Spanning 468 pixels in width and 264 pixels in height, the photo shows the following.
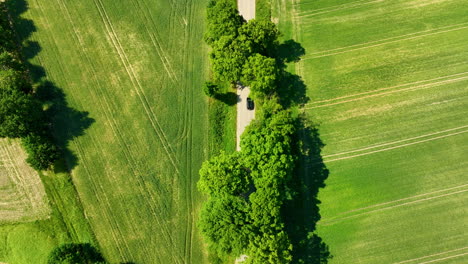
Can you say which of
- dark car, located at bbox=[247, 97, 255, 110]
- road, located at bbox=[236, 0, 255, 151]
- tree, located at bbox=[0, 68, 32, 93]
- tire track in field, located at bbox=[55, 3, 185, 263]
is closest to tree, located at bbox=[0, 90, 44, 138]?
tree, located at bbox=[0, 68, 32, 93]

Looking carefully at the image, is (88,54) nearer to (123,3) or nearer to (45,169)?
(123,3)

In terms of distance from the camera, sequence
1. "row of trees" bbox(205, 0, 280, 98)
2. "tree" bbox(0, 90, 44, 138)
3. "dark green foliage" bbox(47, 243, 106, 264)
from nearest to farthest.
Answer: "dark green foliage" bbox(47, 243, 106, 264) → "tree" bbox(0, 90, 44, 138) → "row of trees" bbox(205, 0, 280, 98)

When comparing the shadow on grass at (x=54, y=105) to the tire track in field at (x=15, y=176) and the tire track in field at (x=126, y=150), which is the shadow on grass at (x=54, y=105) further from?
the tire track in field at (x=15, y=176)

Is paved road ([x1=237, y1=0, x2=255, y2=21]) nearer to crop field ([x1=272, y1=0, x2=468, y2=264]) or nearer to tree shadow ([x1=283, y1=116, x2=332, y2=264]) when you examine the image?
crop field ([x1=272, y1=0, x2=468, y2=264])

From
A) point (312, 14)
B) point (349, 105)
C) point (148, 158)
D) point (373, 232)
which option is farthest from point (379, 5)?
point (148, 158)

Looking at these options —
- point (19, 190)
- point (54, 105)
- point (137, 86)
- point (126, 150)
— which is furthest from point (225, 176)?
point (19, 190)

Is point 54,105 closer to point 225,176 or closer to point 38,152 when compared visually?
point 38,152
